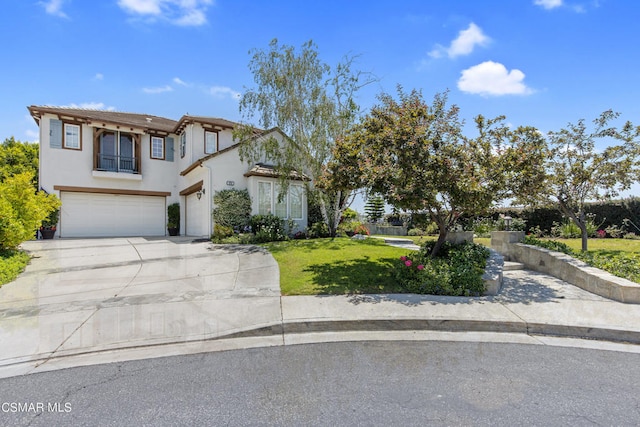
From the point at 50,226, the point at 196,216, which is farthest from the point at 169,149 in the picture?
the point at 50,226

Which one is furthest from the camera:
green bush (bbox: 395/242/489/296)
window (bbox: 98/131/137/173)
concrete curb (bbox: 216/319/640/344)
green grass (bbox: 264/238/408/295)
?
window (bbox: 98/131/137/173)

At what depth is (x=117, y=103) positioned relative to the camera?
20.3 meters

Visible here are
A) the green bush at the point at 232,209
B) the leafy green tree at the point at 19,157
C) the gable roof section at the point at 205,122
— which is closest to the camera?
the green bush at the point at 232,209

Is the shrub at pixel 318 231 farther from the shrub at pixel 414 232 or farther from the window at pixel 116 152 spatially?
the window at pixel 116 152

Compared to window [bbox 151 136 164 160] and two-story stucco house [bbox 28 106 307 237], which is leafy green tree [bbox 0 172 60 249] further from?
window [bbox 151 136 164 160]

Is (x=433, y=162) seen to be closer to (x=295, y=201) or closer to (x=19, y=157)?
(x=295, y=201)

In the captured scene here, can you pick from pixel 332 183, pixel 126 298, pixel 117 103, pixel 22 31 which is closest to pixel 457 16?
pixel 332 183

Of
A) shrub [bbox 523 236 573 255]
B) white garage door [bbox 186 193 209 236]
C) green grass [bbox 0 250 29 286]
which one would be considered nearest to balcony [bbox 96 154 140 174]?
white garage door [bbox 186 193 209 236]

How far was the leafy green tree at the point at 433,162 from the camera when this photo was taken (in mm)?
6496

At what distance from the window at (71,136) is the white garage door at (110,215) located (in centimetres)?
255

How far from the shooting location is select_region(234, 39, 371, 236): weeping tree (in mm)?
13500

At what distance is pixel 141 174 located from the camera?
59.3ft

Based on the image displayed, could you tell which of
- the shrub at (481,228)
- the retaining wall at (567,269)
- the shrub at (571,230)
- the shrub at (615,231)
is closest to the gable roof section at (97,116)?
the shrub at (481,228)

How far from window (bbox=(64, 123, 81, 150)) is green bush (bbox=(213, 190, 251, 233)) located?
349 inches
